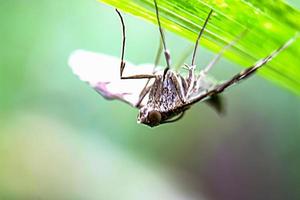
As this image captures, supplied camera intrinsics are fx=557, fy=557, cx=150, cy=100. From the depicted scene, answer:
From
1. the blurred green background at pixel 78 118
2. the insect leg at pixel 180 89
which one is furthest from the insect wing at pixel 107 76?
the blurred green background at pixel 78 118

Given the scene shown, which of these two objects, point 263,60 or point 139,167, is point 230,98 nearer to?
point 139,167

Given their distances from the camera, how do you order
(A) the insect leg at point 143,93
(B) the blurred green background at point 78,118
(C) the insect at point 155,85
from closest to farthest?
(C) the insect at point 155,85 → (A) the insect leg at point 143,93 → (B) the blurred green background at point 78,118

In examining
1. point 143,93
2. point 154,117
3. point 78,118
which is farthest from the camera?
point 78,118

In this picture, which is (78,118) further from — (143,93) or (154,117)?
(154,117)

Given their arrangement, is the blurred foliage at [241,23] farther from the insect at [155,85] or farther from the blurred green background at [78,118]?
the blurred green background at [78,118]

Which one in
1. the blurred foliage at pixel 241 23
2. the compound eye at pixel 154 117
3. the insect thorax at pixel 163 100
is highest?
the blurred foliage at pixel 241 23

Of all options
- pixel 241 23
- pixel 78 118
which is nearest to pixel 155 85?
pixel 241 23
